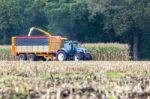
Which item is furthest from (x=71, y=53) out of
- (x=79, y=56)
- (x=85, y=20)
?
(x=85, y=20)

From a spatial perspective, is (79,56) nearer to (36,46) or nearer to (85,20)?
(36,46)

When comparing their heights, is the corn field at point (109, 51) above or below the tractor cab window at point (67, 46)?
below

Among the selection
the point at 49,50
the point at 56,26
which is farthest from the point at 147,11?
the point at 49,50

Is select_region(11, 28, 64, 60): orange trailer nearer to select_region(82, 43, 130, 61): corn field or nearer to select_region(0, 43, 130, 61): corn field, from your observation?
select_region(0, 43, 130, 61): corn field


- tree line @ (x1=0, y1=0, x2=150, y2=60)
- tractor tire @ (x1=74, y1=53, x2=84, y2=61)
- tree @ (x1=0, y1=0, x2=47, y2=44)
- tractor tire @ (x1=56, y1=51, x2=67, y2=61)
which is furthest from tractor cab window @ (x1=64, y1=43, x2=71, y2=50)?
tree @ (x1=0, y1=0, x2=47, y2=44)

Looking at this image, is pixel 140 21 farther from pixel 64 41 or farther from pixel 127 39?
pixel 64 41

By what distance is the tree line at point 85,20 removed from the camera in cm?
4578

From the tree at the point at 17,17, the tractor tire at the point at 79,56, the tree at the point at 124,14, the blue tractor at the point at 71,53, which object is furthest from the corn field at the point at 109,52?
the tree at the point at 17,17

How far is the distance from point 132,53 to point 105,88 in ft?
130

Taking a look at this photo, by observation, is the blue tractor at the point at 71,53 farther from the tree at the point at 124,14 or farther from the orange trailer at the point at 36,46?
the tree at the point at 124,14

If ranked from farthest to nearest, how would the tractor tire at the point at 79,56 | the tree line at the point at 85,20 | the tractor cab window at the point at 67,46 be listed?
the tree line at the point at 85,20
the tractor cab window at the point at 67,46
the tractor tire at the point at 79,56

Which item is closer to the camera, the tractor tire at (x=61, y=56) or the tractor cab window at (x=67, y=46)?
the tractor tire at (x=61, y=56)

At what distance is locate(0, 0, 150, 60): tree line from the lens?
45.8 metres

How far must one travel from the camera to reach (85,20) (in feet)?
164
